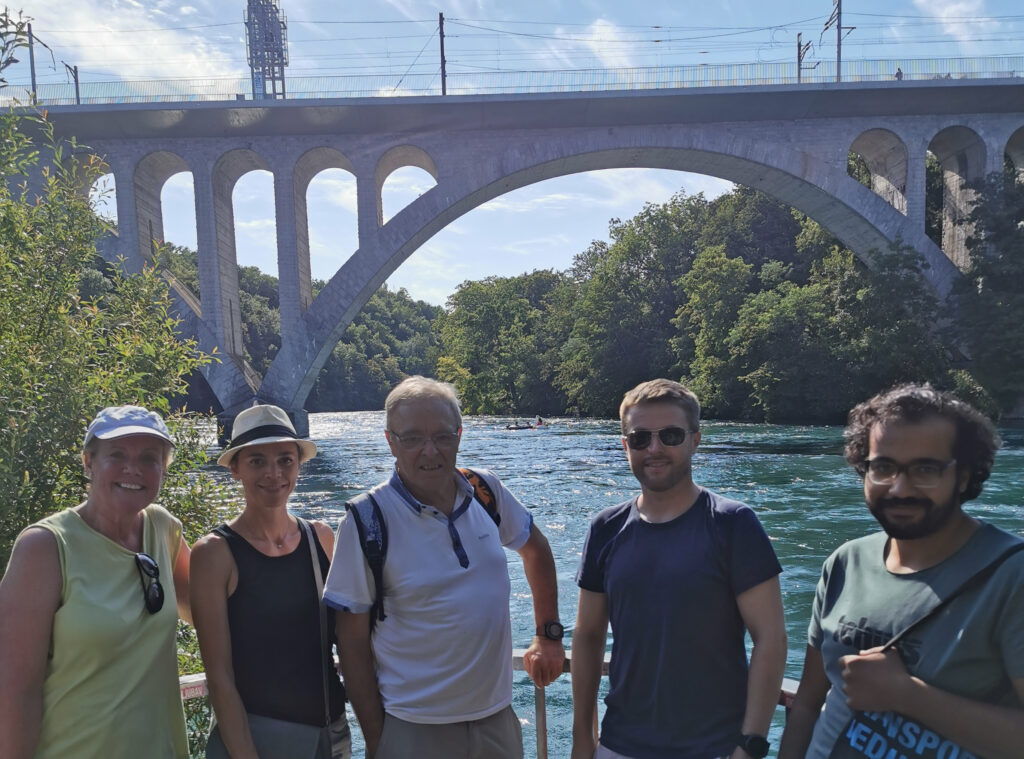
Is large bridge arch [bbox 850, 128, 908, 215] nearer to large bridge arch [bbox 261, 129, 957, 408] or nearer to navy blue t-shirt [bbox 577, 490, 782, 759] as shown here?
large bridge arch [bbox 261, 129, 957, 408]

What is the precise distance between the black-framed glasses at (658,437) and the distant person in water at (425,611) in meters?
0.41

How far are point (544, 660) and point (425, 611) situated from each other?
0.38 metres

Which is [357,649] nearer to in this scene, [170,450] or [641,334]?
[170,450]

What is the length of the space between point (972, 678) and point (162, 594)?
1.50m

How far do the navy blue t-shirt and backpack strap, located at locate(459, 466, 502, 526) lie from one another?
39 centimetres

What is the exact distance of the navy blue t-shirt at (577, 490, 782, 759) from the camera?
4.91 feet

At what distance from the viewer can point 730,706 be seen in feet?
4.97

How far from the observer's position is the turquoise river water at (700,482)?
19.2 ft

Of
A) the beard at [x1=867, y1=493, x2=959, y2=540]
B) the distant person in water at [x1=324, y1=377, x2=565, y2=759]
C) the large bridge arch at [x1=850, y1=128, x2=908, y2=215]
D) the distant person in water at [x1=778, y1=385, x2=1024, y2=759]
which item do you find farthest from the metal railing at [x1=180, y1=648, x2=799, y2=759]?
the large bridge arch at [x1=850, y1=128, x2=908, y2=215]

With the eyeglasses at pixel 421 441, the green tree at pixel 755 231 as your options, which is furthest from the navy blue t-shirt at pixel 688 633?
the green tree at pixel 755 231

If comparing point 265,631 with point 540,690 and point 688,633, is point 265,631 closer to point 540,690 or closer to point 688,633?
point 540,690

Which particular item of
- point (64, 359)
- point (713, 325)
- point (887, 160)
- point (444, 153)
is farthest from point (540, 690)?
point (713, 325)

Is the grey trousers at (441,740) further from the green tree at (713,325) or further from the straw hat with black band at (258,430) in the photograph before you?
the green tree at (713,325)

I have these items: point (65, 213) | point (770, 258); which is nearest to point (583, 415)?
point (770, 258)
